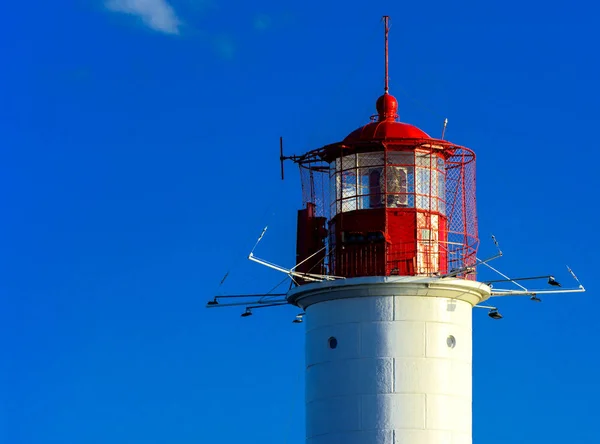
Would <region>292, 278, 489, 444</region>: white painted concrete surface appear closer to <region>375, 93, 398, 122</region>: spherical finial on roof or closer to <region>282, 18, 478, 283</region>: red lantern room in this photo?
<region>282, 18, 478, 283</region>: red lantern room

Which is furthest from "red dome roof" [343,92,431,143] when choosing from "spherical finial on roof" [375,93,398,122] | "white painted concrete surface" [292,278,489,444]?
"white painted concrete surface" [292,278,489,444]

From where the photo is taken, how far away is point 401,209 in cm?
3794

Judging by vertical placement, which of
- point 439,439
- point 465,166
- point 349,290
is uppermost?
point 465,166

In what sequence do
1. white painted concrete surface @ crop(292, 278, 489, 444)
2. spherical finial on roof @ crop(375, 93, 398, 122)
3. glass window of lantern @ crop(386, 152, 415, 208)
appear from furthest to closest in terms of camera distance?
spherical finial on roof @ crop(375, 93, 398, 122) → glass window of lantern @ crop(386, 152, 415, 208) → white painted concrete surface @ crop(292, 278, 489, 444)

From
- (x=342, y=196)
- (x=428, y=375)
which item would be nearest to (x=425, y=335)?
(x=428, y=375)

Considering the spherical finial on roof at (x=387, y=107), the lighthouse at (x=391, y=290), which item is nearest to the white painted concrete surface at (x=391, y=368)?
the lighthouse at (x=391, y=290)

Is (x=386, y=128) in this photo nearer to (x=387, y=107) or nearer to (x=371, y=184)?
(x=387, y=107)

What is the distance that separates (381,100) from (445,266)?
4062mm

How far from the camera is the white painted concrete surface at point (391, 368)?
37.0 meters

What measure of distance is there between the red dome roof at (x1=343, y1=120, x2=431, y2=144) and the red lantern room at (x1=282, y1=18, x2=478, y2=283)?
0.02 metres

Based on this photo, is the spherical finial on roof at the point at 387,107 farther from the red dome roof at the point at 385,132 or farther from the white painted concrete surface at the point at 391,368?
the white painted concrete surface at the point at 391,368

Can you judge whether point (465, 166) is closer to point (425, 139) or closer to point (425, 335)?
point (425, 139)

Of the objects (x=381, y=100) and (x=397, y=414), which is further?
(x=381, y=100)

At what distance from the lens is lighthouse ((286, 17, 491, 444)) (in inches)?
1464
